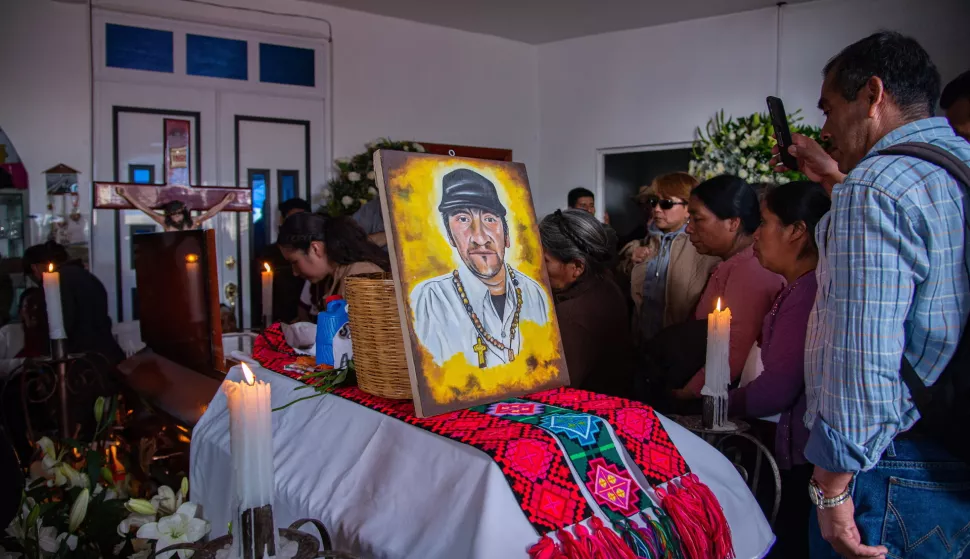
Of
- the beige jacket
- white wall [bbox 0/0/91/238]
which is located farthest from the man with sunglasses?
white wall [bbox 0/0/91/238]

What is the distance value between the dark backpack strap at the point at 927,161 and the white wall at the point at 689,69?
5.34 meters

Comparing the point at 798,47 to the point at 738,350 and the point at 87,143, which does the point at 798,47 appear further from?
the point at 87,143

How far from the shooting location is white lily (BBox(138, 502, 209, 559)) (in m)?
1.12

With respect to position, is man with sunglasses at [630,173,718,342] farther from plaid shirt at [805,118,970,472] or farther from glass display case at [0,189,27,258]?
glass display case at [0,189,27,258]

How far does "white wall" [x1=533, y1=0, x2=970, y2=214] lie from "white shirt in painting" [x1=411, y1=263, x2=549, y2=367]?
5.53 m

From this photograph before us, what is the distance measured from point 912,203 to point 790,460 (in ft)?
2.34

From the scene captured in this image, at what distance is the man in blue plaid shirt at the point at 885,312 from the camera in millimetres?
1112

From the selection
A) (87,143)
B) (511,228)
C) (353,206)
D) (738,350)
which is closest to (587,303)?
(738,350)

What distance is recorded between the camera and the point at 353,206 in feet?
19.1

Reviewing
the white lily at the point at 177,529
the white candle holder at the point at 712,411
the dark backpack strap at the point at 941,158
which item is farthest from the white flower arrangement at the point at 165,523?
the dark backpack strap at the point at 941,158

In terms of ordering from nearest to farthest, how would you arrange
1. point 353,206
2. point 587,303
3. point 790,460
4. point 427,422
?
1. point 427,422
2. point 790,460
3. point 587,303
4. point 353,206

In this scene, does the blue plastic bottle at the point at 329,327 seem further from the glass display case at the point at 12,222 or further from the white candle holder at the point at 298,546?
the glass display case at the point at 12,222

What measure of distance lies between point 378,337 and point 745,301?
124 cm

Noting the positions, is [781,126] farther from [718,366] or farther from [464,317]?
[464,317]
